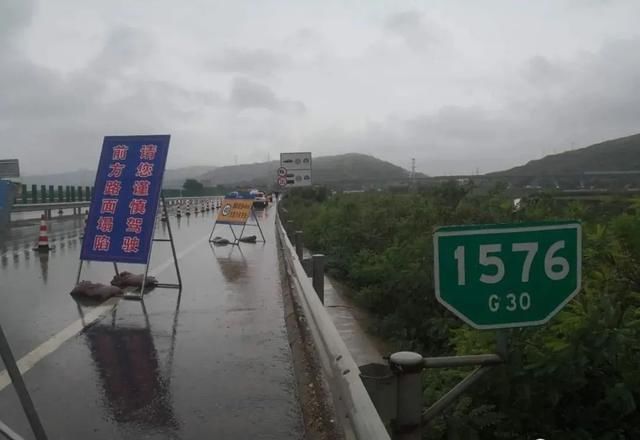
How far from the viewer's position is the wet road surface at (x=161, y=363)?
4.51 metres

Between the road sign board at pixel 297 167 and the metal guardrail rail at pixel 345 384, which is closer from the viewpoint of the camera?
the metal guardrail rail at pixel 345 384

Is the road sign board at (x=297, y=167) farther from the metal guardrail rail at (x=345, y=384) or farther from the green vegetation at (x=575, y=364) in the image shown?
the metal guardrail rail at (x=345, y=384)

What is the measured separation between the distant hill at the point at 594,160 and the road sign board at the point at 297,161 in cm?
1352

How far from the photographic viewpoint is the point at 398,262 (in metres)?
A: 8.06

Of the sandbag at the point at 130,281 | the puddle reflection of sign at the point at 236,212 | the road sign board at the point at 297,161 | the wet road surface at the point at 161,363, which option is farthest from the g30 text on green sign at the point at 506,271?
the road sign board at the point at 297,161

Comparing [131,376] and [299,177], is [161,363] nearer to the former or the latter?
[131,376]

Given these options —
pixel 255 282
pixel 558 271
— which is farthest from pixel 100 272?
pixel 558 271

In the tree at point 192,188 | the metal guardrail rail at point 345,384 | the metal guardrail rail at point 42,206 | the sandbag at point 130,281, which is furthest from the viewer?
the tree at point 192,188

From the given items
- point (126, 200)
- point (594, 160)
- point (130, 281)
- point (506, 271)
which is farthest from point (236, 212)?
point (506, 271)

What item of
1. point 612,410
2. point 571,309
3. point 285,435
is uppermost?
point 571,309

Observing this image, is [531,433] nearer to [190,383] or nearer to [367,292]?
[190,383]

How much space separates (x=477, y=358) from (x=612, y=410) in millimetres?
1583

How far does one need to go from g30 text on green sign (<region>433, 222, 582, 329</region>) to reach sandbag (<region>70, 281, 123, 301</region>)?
7.48 m

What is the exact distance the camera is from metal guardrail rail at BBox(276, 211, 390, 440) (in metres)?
2.58
